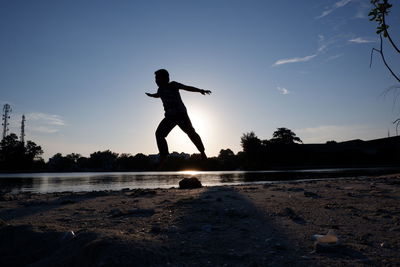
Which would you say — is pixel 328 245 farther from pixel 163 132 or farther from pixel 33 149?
pixel 33 149

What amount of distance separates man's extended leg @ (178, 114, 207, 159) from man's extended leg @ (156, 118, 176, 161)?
22 cm

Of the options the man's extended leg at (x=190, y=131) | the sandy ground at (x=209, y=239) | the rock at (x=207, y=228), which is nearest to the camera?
the sandy ground at (x=209, y=239)

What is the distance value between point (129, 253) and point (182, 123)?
489 centimetres

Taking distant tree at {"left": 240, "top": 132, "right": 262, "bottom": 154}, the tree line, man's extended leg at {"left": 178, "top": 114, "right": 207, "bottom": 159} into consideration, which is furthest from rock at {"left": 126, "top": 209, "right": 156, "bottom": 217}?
distant tree at {"left": 240, "top": 132, "right": 262, "bottom": 154}

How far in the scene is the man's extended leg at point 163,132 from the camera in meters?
6.96

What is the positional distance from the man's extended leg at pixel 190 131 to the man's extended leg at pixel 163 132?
0.22 meters

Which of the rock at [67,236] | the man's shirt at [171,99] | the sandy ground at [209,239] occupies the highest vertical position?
the man's shirt at [171,99]

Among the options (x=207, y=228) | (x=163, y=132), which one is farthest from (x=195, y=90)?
(x=207, y=228)

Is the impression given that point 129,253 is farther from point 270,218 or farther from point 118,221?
point 270,218

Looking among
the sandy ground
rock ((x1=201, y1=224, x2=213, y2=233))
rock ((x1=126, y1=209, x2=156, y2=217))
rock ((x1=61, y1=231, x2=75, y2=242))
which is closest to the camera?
the sandy ground

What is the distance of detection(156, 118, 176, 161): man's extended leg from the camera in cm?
696

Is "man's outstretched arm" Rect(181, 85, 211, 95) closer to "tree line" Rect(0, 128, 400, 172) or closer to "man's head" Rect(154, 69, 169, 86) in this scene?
"man's head" Rect(154, 69, 169, 86)

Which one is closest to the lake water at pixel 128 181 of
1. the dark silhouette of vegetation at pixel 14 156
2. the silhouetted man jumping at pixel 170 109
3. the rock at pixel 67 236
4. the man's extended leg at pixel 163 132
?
the man's extended leg at pixel 163 132

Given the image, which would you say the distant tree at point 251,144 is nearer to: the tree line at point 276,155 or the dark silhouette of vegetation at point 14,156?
the tree line at point 276,155
